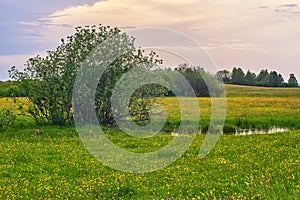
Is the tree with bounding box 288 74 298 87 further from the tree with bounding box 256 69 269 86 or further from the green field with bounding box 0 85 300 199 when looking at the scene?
the green field with bounding box 0 85 300 199

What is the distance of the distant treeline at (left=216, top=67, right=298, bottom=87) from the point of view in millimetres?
142500

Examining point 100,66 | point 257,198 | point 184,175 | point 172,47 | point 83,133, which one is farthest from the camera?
point 100,66

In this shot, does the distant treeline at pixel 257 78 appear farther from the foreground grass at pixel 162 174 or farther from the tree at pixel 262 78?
the foreground grass at pixel 162 174

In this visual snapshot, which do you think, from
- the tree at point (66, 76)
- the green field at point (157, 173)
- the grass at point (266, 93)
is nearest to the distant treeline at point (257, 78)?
the grass at point (266, 93)

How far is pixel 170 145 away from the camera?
875 inches

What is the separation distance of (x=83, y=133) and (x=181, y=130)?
9276 millimetres

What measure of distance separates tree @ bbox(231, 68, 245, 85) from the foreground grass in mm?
124465

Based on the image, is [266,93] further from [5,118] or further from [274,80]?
[5,118]

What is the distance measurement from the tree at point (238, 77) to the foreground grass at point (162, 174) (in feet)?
408

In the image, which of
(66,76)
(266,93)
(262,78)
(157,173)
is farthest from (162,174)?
(262,78)

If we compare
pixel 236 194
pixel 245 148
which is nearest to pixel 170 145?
pixel 245 148

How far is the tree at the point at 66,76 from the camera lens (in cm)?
2931

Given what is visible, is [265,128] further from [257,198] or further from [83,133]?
[257,198]

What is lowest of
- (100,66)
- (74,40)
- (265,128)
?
(265,128)
